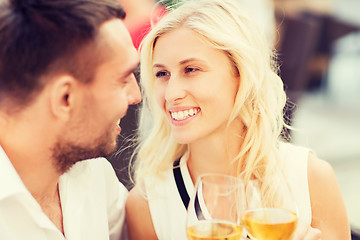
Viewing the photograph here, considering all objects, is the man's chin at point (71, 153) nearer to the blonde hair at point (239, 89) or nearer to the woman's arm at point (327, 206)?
the blonde hair at point (239, 89)

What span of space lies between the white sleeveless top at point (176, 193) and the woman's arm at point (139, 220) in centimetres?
3

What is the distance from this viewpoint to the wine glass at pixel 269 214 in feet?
3.36

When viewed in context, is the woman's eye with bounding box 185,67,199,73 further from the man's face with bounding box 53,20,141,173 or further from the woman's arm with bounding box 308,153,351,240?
the woman's arm with bounding box 308,153,351,240

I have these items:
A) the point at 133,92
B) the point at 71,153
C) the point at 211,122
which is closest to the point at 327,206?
the point at 211,122

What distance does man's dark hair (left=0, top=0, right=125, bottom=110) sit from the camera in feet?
3.51

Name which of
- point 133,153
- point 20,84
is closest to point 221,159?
point 133,153

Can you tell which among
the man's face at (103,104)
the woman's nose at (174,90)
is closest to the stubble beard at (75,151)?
the man's face at (103,104)

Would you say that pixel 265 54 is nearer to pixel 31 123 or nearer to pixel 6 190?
pixel 31 123

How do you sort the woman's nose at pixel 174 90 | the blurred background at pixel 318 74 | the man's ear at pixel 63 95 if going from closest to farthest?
the man's ear at pixel 63 95 < the woman's nose at pixel 174 90 < the blurred background at pixel 318 74

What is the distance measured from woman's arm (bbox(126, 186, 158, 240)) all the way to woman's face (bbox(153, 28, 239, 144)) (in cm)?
29

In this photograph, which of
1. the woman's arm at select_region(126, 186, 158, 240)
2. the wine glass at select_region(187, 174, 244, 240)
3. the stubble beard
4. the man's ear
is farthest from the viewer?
the woman's arm at select_region(126, 186, 158, 240)

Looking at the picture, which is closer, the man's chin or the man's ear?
the man's ear

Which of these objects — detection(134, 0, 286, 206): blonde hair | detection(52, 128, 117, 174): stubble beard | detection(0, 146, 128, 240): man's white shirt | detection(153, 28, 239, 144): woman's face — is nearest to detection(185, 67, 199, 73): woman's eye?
detection(153, 28, 239, 144): woman's face

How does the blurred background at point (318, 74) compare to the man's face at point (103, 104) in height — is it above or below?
below
